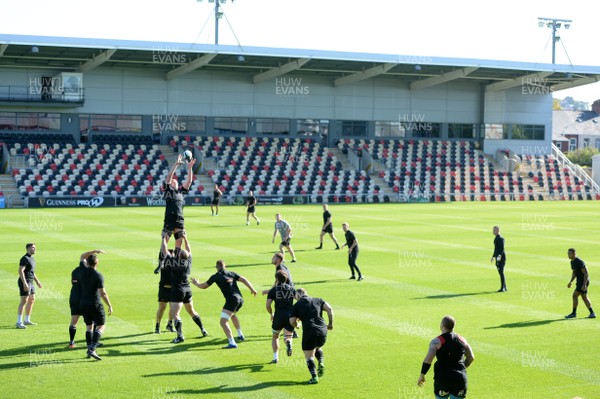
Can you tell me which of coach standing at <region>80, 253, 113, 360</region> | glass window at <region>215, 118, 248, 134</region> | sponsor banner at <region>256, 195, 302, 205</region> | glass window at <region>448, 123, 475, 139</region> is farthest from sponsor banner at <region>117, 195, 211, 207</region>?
coach standing at <region>80, 253, 113, 360</region>

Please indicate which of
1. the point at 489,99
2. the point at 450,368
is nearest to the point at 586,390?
the point at 450,368

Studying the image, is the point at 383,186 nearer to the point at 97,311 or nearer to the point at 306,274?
the point at 306,274

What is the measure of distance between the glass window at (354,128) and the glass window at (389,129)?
4.23 feet

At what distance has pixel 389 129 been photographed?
243 ft

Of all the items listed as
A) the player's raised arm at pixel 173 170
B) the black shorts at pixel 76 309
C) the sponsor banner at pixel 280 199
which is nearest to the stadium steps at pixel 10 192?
the sponsor banner at pixel 280 199

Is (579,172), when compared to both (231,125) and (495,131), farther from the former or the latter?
(231,125)

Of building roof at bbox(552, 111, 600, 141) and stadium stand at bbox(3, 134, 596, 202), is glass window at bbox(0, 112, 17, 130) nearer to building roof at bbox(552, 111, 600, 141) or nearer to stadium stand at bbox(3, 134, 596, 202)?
stadium stand at bbox(3, 134, 596, 202)

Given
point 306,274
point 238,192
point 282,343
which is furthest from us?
point 238,192

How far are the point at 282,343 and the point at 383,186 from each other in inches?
1984

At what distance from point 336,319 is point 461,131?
59.5m

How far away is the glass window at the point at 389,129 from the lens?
242ft

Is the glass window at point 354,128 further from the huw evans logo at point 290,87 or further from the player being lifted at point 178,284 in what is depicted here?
the player being lifted at point 178,284

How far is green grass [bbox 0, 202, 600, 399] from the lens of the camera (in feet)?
47.8

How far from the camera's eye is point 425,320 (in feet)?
65.1
